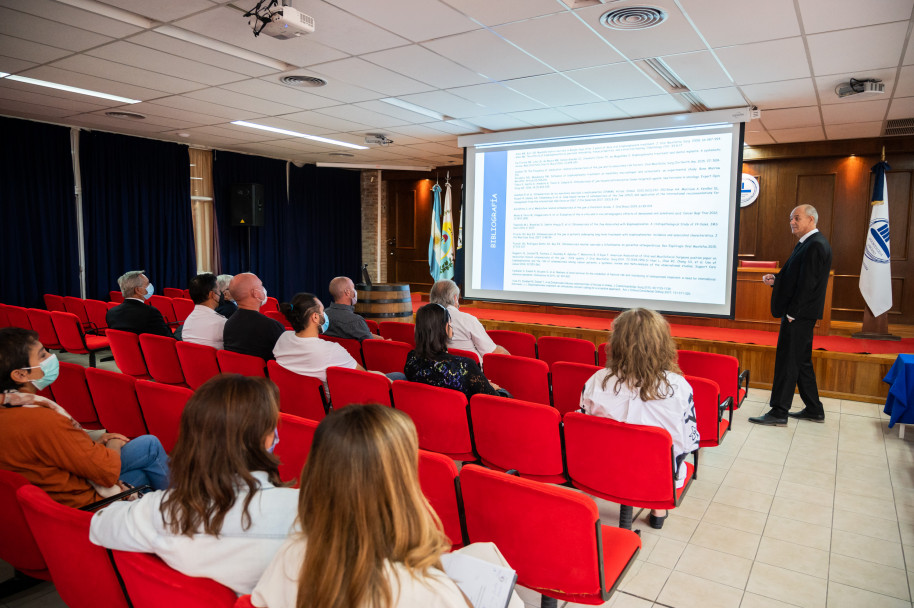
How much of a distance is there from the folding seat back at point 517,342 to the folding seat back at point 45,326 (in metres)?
4.80

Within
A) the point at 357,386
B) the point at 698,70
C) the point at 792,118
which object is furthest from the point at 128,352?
the point at 792,118

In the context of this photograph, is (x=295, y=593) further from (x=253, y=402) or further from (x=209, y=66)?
(x=209, y=66)

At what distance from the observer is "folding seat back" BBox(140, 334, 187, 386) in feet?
13.9

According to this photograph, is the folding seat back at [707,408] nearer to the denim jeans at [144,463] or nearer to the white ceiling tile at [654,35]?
the white ceiling tile at [654,35]

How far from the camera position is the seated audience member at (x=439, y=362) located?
10.5ft

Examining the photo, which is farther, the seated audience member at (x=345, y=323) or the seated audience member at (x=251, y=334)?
the seated audience member at (x=345, y=323)

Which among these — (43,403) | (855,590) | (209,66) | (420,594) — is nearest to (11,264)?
(209,66)

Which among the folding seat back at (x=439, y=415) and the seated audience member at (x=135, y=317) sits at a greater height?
the seated audience member at (x=135, y=317)

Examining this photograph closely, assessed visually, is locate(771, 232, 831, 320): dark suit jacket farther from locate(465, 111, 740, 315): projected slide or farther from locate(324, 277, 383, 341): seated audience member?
locate(324, 277, 383, 341): seated audience member

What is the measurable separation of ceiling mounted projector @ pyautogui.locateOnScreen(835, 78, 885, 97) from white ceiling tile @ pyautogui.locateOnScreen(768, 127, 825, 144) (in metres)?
2.20

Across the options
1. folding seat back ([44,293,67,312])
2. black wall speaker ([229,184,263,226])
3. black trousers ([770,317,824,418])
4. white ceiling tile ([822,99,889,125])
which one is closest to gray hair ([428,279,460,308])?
black trousers ([770,317,824,418])

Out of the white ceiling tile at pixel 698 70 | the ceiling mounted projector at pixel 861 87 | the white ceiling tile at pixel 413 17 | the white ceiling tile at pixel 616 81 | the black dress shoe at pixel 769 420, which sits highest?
the white ceiling tile at pixel 616 81

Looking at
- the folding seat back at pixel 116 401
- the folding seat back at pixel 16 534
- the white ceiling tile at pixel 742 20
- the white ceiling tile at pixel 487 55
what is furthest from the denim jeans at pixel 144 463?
the white ceiling tile at pixel 742 20

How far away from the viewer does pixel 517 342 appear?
16.5ft
